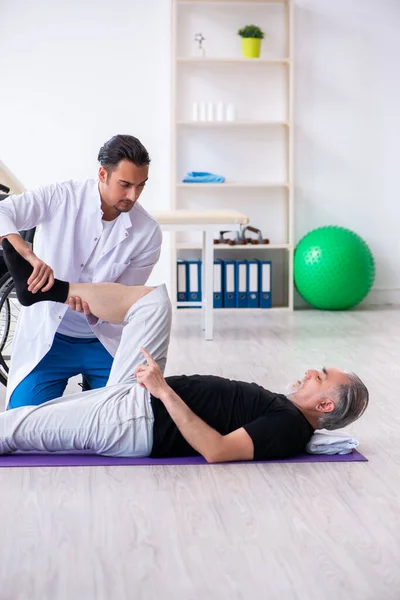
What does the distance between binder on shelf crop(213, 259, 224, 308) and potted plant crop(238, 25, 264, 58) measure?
56.8 inches

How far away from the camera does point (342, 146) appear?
656cm

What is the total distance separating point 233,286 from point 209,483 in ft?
13.0

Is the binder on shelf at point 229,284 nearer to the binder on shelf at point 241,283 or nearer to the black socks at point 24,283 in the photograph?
the binder on shelf at point 241,283

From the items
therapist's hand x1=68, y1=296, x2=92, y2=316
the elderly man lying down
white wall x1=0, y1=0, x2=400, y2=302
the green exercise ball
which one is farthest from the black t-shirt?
white wall x1=0, y1=0, x2=400, y2=302

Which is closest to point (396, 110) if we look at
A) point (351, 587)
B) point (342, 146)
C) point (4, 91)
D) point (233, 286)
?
point (342, 146)

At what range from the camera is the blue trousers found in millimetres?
3025

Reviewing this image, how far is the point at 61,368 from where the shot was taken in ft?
10.1

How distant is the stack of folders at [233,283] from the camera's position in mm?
6285

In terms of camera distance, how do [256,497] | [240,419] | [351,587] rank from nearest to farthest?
[351,587] → [256,497] → [240,419]

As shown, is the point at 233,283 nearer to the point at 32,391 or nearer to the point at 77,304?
the point at 32,391

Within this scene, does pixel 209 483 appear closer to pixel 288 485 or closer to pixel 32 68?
pixel 288 485

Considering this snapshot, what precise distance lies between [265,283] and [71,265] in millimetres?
3479

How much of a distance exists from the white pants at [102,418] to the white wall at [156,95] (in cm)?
393

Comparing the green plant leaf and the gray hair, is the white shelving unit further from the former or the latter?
the gray hair
